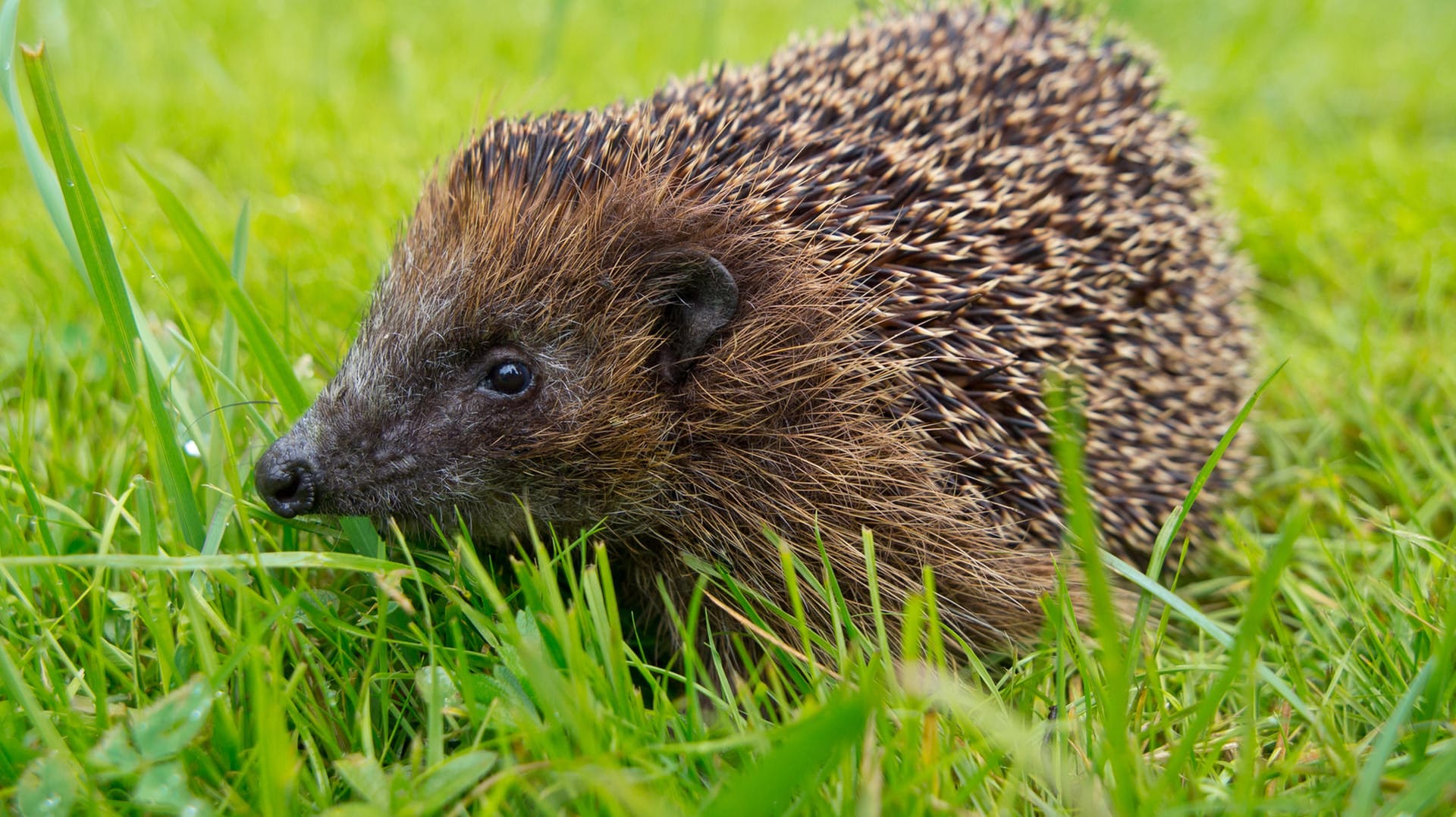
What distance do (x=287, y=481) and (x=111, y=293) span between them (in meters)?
0.62

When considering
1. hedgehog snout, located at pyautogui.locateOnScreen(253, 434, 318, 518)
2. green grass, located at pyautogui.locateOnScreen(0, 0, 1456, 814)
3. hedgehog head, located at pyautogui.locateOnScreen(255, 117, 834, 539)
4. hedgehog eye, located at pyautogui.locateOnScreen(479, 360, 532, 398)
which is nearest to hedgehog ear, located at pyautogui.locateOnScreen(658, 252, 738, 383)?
hedgehog head, located at pyautogui.locateOnScreen(255, 117, 834, 539)

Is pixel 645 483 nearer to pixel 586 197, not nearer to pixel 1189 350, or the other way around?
pixel 586 197

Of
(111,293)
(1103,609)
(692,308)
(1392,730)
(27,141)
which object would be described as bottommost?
(1392,730)

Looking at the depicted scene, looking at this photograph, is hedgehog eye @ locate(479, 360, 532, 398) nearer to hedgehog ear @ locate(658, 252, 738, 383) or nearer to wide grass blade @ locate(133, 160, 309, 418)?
hedgehog ear @ locate(658, 252, 738, 383)

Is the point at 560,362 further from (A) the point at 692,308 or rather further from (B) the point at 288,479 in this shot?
(B) the point at 288,479

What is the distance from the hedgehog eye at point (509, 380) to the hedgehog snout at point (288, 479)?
0.48 m

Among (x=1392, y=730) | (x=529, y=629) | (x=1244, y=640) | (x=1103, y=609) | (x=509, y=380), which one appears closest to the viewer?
(x=1103, y=609)

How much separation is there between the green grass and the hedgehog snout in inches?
3.9

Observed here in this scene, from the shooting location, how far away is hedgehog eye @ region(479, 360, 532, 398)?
8.95 ft

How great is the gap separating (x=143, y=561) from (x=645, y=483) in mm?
1179

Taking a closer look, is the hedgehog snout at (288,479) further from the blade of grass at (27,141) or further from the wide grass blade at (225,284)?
the blade of grass at (27,141)

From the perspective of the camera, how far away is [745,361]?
9.14 ft

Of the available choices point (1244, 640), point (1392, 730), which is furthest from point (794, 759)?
point (1392, 730)

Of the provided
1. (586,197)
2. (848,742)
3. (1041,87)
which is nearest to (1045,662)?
(848,742)
